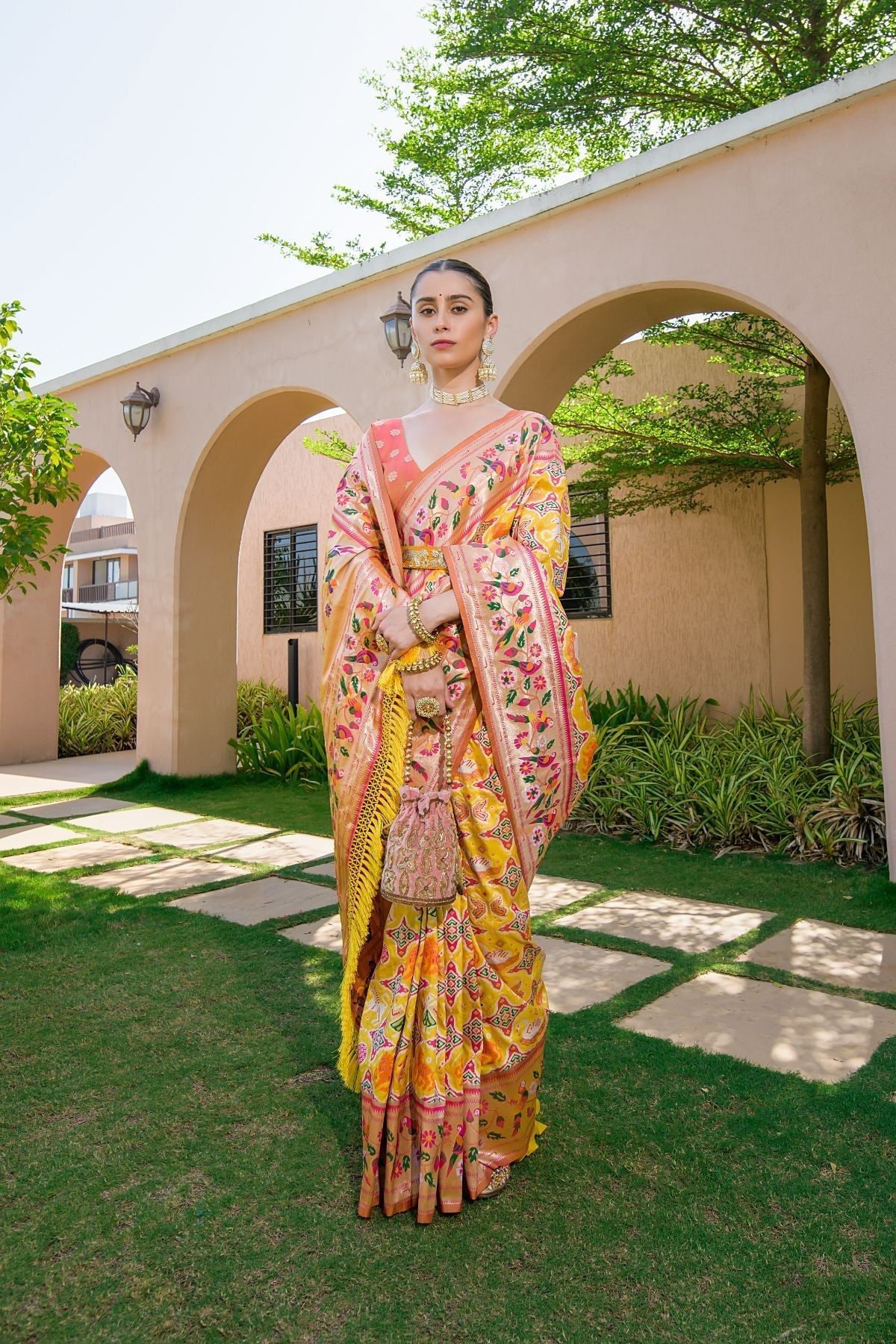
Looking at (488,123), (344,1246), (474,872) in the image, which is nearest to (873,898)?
(474,872)

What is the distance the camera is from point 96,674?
1717 centimetres

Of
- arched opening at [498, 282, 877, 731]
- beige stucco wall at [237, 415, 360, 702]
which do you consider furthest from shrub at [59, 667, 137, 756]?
arched opening at [498, 282, 877, 731]

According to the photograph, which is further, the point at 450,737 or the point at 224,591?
the point at 224,591

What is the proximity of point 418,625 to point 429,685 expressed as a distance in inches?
4.5

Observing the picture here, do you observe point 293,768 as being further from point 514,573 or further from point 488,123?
point 488,123

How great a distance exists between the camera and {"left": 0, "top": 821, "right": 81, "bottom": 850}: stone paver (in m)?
4.91

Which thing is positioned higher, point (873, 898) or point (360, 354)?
point (360, 354)

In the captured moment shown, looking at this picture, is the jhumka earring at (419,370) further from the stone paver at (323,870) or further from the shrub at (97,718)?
the shrub at (97,718)

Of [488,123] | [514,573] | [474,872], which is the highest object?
[488,123]

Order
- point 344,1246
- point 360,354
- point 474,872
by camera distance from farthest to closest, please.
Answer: point 360,354
point 474,872
point 344,1246

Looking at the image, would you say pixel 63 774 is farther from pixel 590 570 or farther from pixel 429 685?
pixel 429 685

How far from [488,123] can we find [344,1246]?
28.7 ft

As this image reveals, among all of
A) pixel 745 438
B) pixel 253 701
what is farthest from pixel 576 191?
pixel 253 701

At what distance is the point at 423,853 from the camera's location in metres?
1.60
